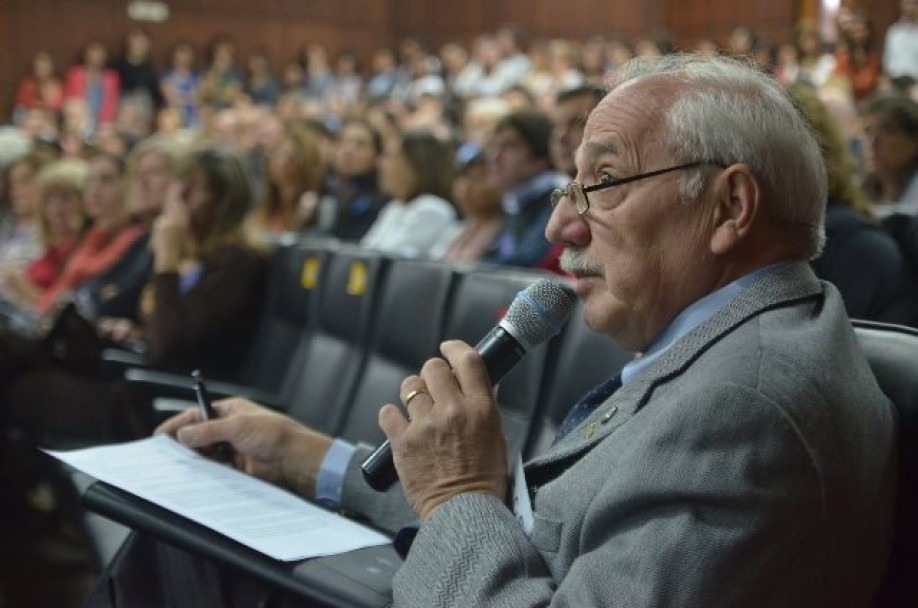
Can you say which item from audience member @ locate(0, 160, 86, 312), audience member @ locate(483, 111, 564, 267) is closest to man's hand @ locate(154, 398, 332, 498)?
audience member @ locate(483, 111, 564, 267)

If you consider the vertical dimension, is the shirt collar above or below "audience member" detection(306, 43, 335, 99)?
above

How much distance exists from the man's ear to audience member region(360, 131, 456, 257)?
9.76ft

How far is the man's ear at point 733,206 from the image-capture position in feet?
3.26

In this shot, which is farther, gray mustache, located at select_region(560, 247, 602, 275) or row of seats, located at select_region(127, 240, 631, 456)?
row of seats, located at select_region(127, 240, 631, 456)

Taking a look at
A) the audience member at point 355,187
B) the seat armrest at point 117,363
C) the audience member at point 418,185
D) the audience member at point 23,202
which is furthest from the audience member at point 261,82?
the seat armrest at point 117,363

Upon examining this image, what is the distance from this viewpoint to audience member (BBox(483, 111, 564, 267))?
3357 mm

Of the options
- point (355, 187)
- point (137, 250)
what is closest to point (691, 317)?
point (137, 250)

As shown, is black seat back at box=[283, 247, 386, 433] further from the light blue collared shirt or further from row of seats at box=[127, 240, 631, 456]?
the light blue collared shirt

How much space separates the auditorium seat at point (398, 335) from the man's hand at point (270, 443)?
66cm

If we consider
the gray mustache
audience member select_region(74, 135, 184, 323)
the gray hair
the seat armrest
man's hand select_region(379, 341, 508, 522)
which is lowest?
the seat armrest

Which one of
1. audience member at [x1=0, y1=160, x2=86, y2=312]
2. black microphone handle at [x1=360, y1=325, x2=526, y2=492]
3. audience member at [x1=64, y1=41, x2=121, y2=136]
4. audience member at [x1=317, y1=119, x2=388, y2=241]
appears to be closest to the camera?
black microphone handle at [x1=360, y1=325, x2=526, y2=492]

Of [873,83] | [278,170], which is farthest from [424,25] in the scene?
[278,170]

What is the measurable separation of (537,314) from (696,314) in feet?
0.55

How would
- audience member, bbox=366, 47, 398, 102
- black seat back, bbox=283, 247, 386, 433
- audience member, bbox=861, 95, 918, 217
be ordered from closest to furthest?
black seat back, bbox=283, 247, 386, 433 < audience member, bbox=861, 95, 918, 217 < audience member, bbox=366, 47, 398, 102
